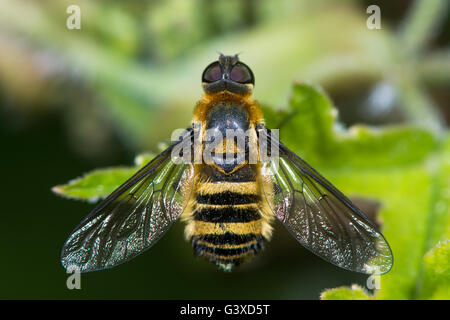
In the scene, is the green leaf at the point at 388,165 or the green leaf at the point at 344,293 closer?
the green leaf at the point at 344,293

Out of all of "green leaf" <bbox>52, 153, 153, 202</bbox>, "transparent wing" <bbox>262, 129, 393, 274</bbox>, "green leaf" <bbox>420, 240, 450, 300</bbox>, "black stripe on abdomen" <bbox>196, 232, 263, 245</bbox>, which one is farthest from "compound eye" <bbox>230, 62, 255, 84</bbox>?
"green leaf" <bbox>420, 240, 450, 300</bbox>

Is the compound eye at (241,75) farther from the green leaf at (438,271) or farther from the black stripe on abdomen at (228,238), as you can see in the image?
the green leaf at (438,271)

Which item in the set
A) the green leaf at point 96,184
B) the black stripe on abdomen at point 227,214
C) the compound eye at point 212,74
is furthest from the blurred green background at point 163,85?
the black stripe on abdomen at point 227,214

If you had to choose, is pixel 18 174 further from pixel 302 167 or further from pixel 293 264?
pixel 302 167

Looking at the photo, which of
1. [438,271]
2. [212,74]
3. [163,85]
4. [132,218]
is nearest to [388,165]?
[438,271]

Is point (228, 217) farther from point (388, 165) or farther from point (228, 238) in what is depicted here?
point (388, 165)

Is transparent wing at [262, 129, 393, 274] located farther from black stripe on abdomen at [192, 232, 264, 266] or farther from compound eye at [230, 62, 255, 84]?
compound eye at [230, 62, 255, 84]
